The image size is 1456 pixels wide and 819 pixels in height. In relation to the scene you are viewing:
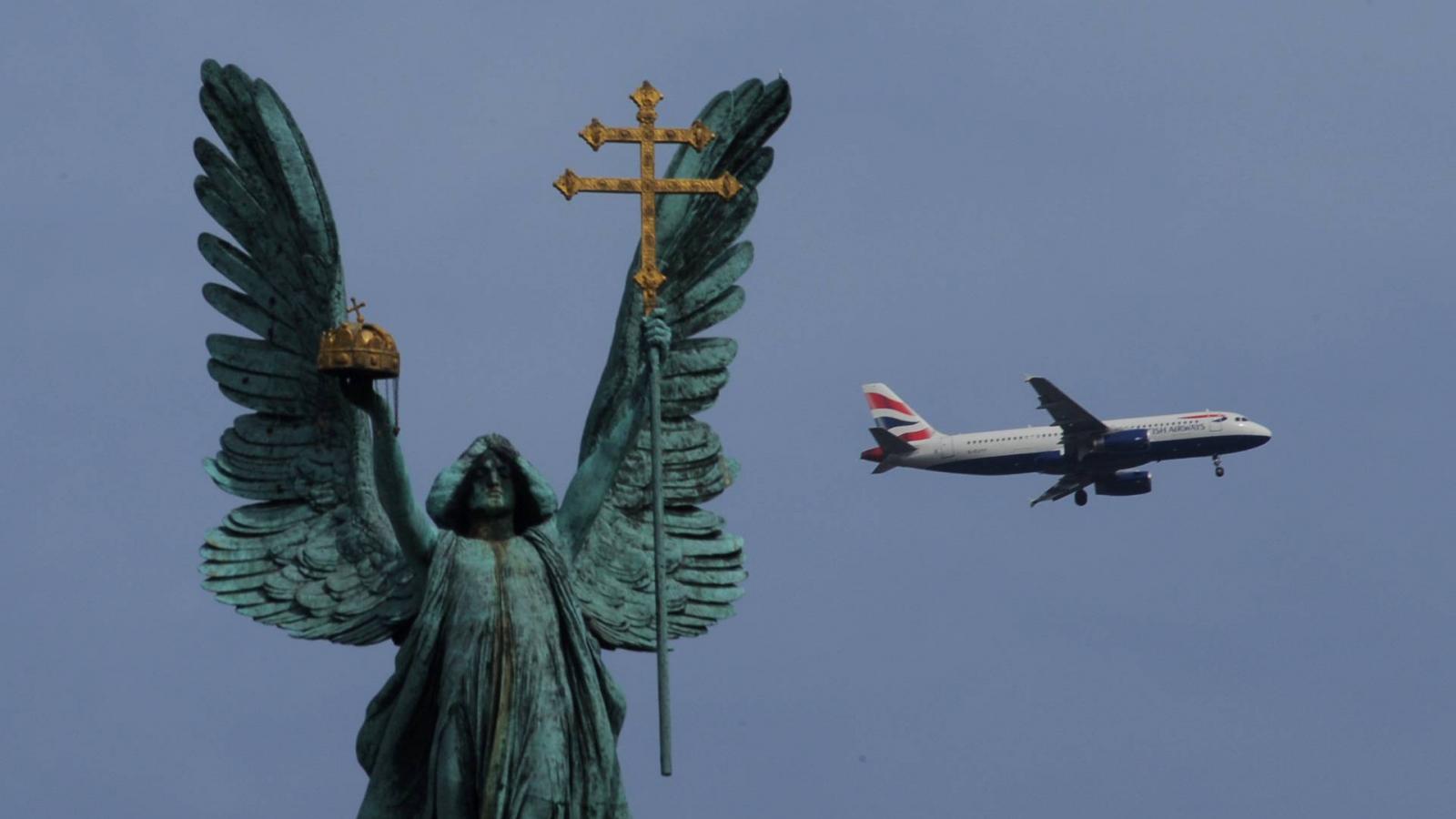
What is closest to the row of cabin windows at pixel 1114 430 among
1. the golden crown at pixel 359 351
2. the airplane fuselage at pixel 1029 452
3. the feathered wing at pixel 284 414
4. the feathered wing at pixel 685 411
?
the airplane fuselage at pixel 1029 452

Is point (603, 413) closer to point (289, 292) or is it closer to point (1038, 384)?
point (289, 292)

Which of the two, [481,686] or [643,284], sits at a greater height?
[643,284]

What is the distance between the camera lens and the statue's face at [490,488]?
2288cm

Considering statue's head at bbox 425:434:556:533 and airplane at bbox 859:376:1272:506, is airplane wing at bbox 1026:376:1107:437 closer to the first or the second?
airplane at bbox 859:376:1272:506

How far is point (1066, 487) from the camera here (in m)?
126

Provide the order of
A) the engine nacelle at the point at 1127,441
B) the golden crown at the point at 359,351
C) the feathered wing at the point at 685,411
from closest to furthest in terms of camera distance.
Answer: the golden crown at the point at 359,351, the feathered wing at the point at 685,411, the engine nacelle at the point at 1127,441

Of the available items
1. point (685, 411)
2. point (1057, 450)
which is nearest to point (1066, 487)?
point (1057, 450)

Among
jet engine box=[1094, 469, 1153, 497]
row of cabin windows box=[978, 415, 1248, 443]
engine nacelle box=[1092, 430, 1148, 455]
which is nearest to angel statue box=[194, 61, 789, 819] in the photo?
row of cabin windows box=[978, 415, 1248, 443]

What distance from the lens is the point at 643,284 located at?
2356 cm

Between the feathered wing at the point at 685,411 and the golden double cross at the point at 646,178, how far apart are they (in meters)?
0.25

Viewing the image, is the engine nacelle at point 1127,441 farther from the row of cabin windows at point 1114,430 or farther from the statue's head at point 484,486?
the statue's head at point 484,486

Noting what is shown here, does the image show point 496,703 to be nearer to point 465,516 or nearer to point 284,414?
point 465,516

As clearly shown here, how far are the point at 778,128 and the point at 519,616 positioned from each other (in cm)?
434

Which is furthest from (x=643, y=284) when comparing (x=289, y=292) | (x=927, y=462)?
(x=927, y=462)
